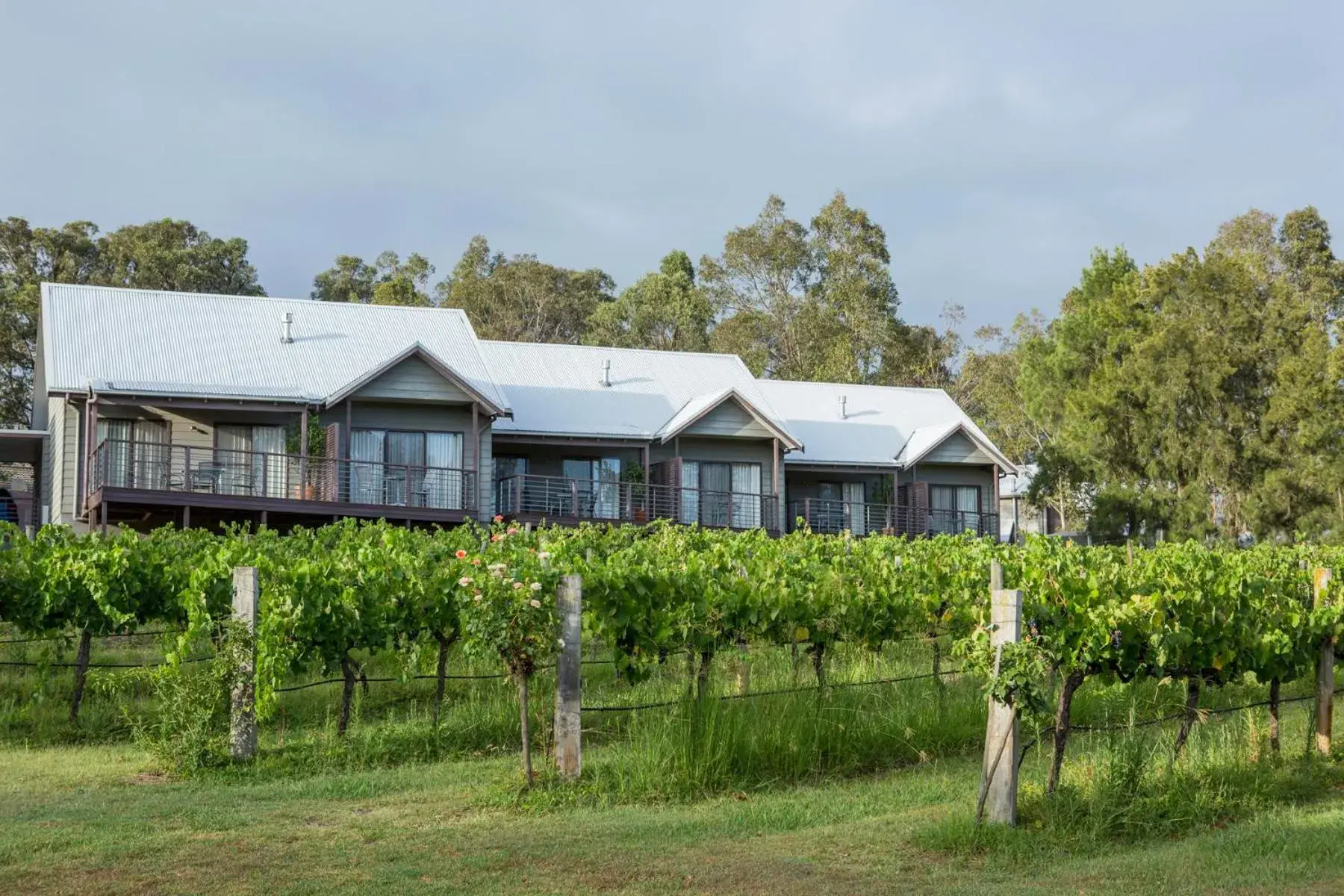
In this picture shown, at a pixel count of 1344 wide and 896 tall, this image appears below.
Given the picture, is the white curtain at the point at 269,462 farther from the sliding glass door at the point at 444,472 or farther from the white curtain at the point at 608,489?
the white curtain at the point at 608,489

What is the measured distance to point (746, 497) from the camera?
100ft

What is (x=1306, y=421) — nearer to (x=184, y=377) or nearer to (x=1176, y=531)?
(x=1176, y=531)

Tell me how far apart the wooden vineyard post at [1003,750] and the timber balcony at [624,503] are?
19.1 meters

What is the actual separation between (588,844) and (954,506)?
26.9 metres

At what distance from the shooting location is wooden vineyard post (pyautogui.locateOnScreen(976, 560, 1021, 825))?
26.5 ft

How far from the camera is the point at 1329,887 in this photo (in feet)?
22.5

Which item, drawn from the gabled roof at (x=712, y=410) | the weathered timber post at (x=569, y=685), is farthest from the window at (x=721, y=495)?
the weathered timber post at (x=569, y=685)

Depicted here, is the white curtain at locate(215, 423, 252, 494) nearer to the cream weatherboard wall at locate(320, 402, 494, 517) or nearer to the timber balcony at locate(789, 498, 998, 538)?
the cream weatherboard wall at locate(320, 402, 494, 517)

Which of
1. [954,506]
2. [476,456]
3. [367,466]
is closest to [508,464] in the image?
[476,456]

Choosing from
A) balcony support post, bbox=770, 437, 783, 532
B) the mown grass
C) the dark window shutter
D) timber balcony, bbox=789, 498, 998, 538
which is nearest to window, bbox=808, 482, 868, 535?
timber balcony, bbox=789, 498, 998, 538

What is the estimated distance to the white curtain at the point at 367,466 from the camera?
25641 mm


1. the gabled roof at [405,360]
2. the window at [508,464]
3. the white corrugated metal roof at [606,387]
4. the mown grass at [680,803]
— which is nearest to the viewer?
the mown grass at [680,803]

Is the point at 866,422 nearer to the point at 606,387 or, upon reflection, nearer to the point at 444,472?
the point at 606,387

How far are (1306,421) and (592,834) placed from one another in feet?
96.2
